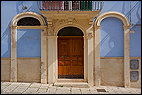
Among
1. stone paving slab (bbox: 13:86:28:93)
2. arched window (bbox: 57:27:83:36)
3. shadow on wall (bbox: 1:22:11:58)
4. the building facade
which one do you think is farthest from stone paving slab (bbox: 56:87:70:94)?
shadow on wall (bbox: 1:22:11:58)

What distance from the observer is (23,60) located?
22.2ft

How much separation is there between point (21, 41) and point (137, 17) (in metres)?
6.74

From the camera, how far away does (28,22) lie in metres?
6.80

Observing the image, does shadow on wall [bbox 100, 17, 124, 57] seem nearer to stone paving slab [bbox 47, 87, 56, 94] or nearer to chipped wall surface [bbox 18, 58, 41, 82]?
stone paving slab [bbox 47, 87, 56, 94]

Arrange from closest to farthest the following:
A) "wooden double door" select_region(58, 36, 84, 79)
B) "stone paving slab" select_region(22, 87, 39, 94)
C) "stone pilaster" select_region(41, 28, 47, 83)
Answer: "stone paving slab" select_region(22, 87, 39, 94)
"stone pilaster" select_region(41, 28, 47, 83)
"wooden double door" select_region(58, 36, 84, 79)

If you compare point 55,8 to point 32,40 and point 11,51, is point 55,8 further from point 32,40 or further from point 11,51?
point 11,51

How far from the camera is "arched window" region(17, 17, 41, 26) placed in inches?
267

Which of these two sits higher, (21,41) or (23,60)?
(21,41)

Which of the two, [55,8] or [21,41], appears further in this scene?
[21,41]

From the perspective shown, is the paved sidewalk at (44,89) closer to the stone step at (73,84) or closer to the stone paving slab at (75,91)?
the stone paving slab at (75,91)

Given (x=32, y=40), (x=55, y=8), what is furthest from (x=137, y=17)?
(x=32, y=40)

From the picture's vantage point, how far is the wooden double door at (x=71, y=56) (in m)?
7.12

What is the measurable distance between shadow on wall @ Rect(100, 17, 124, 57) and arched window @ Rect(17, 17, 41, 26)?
12.4 ft

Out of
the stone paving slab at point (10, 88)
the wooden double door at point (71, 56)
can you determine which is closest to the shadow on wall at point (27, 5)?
the wooden double door at point (71, 56)
